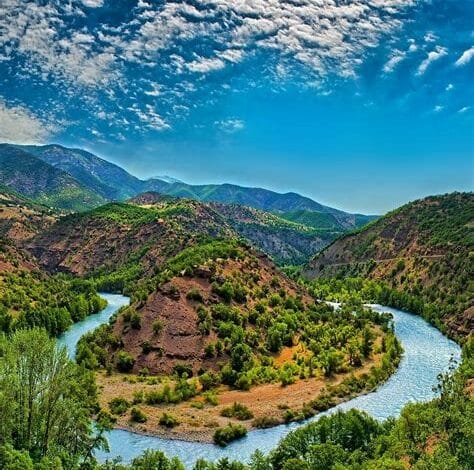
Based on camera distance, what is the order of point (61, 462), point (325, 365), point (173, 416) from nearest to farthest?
point (61, 462), point (173, 416), point (325, 365)

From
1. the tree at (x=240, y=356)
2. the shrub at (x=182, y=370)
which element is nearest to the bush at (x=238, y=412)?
the tree at (x=240, y=356)

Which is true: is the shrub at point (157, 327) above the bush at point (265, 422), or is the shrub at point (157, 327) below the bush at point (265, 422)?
above

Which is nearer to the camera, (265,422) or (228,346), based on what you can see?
(265,422)

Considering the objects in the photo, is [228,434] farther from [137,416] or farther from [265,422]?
[137,416]

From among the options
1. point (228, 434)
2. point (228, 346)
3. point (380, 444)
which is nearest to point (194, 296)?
point (228, 346)

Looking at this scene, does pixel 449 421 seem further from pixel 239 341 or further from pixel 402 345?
pixel 402 345

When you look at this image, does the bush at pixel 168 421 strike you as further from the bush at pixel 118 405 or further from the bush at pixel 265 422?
the bush at pixel 265 422

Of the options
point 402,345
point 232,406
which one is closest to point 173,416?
point 232,406
